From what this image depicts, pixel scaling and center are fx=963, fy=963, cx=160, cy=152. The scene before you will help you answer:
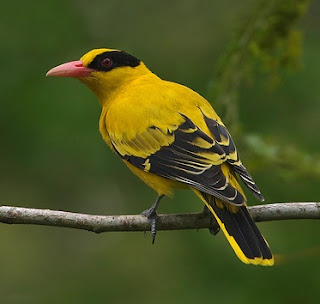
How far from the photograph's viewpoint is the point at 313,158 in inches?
204


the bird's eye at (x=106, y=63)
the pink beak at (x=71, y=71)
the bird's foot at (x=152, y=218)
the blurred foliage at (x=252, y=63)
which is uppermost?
the blurred foliage at (x=252, y=63)

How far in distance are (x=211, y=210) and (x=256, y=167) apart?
43cm

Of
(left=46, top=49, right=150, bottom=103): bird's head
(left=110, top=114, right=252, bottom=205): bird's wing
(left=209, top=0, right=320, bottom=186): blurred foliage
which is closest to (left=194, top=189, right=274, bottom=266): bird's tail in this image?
(left=110, top=114, right=252, bottom=205): bird's wing

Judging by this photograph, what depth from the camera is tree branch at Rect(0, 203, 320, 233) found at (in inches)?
179

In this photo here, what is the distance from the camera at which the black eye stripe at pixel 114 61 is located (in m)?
6.14

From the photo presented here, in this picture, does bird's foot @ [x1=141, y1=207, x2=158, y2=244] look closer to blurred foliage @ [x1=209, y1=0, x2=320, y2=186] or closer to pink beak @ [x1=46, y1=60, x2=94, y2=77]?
blurred foliage @ [x1=209, y1=0, x2=320, y2=186]

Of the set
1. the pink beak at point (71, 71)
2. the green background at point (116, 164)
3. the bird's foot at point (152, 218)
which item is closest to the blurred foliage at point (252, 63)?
the bird's foot at point (152, 218)

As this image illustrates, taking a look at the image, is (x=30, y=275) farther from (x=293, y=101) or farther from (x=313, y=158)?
(x=313, y=158)

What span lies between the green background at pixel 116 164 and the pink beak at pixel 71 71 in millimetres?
1066
